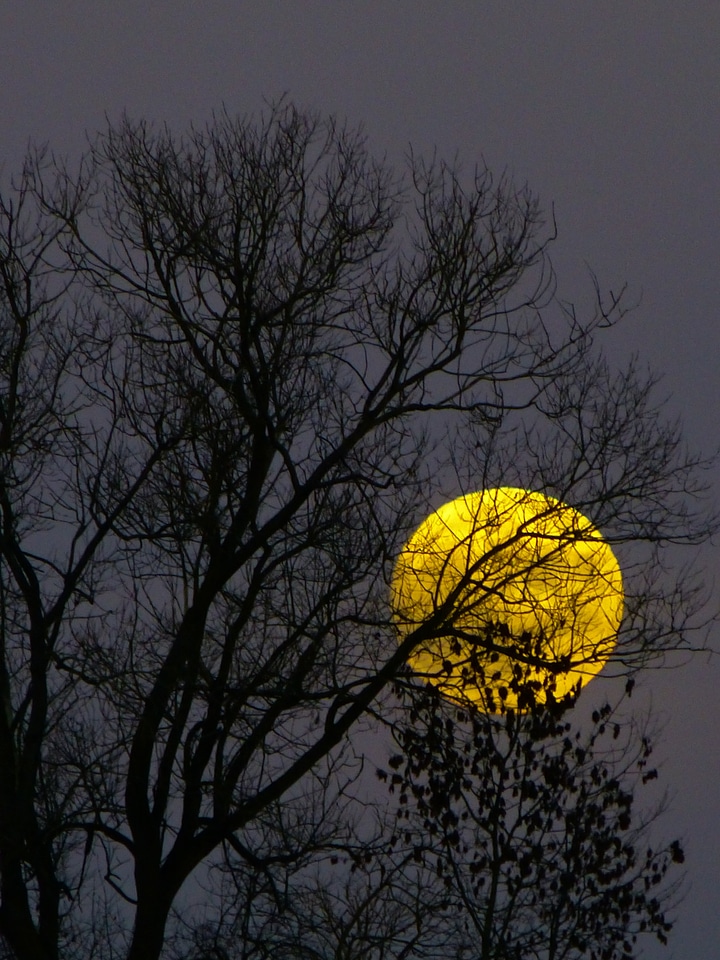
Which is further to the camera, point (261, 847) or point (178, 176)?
point (261, 847)

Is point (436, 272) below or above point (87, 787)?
above

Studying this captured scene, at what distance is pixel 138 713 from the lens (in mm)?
9789

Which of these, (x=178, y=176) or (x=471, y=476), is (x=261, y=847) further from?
(x=178, y=176)

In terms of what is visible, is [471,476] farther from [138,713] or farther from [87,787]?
[87,787]

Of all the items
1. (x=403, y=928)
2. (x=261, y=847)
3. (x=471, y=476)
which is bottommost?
(x=403, y=928)

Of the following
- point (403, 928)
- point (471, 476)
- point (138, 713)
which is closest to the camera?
point (138, 713)

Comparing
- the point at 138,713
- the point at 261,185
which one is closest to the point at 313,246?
the point at 261,185

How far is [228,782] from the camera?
1039 cm

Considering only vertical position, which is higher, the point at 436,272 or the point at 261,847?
the point at 436,272

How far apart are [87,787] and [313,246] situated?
186 inches

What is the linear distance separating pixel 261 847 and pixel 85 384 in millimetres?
4328

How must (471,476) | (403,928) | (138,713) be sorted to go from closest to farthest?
(138,713), (471,476), (403,928)

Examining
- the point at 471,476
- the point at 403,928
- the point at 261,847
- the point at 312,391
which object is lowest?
the point at 403,928

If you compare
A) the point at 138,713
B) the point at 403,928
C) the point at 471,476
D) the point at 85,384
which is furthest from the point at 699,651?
the point at 85,384
